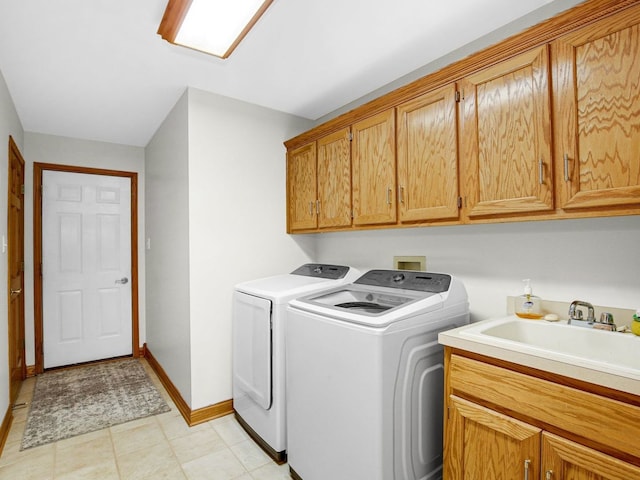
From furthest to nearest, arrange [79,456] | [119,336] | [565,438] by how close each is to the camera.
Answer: [119,336]
[79,456]
[565,438]

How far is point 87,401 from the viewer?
2822mm

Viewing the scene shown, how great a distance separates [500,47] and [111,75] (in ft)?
7.77

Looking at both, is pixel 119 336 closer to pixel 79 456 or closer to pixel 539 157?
pixel 79 456

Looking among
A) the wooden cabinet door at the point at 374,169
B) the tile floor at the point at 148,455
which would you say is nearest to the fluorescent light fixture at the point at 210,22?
the wooden cabinet door at the point at 374,169

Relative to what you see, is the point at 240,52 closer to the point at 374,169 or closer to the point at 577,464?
the point at 374,169

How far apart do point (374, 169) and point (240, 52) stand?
1.07 meters

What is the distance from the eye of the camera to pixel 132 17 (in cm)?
174

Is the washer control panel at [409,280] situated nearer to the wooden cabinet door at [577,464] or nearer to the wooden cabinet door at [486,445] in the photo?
the wooden cabinet door at [486,445]

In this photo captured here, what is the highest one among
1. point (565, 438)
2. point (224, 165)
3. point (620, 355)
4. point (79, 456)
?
point (224, 165)

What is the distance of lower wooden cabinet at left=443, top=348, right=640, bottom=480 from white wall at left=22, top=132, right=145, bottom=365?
364 cm

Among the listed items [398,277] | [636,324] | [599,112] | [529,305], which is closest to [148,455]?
[398,277]

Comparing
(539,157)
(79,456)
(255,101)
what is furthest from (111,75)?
(539,157)

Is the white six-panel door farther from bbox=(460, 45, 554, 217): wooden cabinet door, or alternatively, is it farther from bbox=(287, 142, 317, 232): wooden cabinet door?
bbox=(460, 45, 554, 217): wooden cabinet door

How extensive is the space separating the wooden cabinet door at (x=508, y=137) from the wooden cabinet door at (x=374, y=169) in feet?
1.56
